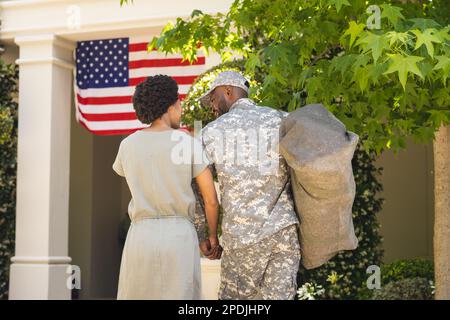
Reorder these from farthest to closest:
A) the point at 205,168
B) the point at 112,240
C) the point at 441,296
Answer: the point at 112,240 < the point at 441,296 < the point at 205,168

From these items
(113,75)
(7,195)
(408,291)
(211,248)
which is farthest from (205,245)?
(7,195)

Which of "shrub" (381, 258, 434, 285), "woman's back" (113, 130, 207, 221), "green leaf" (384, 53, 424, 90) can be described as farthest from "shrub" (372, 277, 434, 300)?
"woman's back" (113, 130, 207, 221)

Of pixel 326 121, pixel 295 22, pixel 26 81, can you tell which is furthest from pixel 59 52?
pixel 326 121

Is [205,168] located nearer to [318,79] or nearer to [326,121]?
[326,121]

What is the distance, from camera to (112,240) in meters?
14.4

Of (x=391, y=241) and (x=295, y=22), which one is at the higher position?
(x=295, y=22)

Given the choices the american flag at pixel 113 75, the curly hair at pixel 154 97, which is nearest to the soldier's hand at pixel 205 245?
the curly hair at pixel 154 97

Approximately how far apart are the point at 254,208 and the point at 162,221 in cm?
53

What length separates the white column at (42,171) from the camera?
396 inches

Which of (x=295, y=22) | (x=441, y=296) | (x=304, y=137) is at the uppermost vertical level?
(x=295, y=22)

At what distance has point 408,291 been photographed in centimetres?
868

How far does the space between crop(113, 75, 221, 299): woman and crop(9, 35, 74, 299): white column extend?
5.86 m

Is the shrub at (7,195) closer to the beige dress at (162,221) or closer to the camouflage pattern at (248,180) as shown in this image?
the camouflage pattern at (248,180)

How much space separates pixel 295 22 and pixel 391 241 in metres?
6.53
